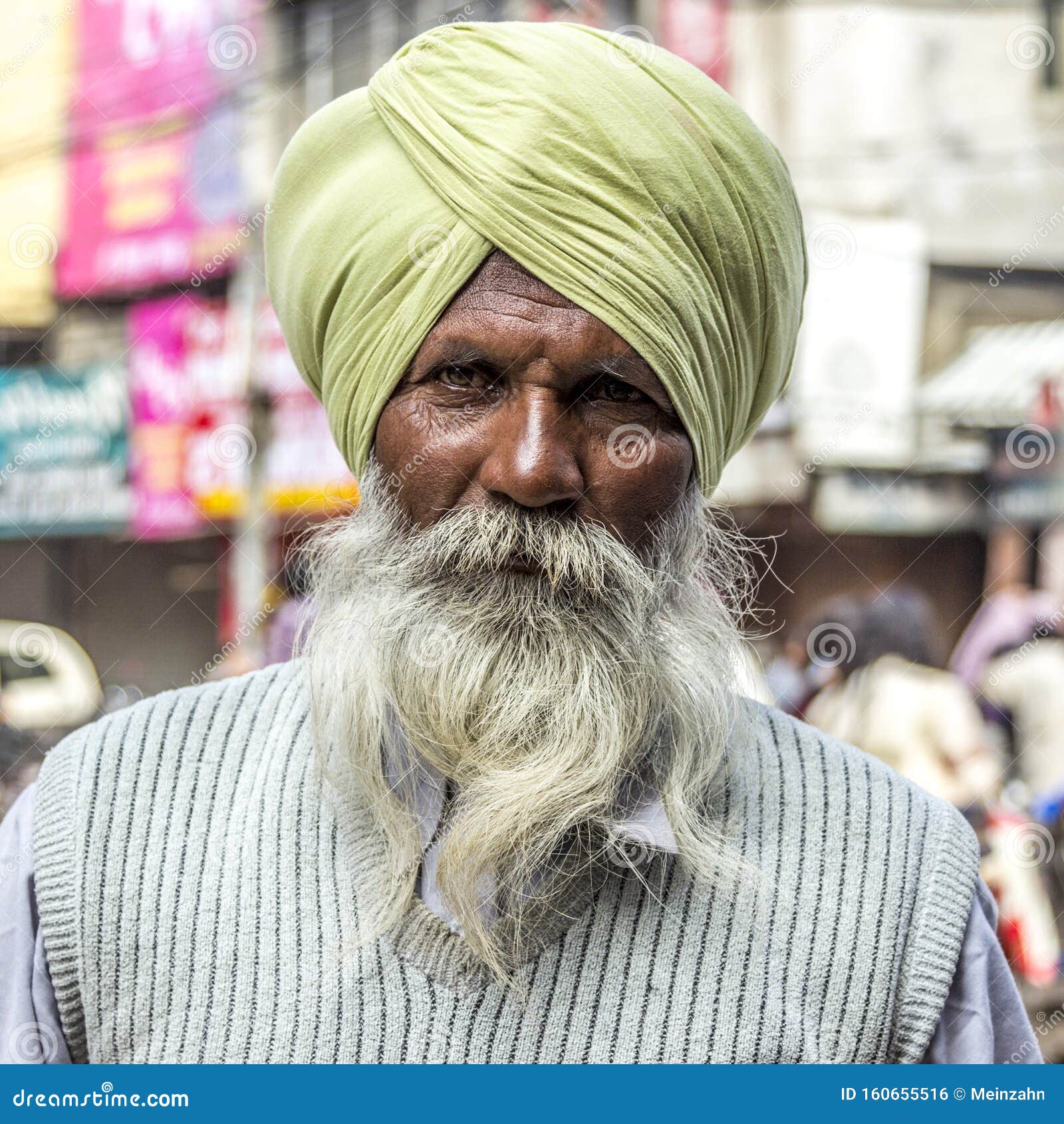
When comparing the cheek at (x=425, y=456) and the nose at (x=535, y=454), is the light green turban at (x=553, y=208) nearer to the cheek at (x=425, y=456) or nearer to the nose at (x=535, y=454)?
the cheek at (x=425, y=456)

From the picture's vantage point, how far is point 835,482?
30.4 feet

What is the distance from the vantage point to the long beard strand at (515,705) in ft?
5.31

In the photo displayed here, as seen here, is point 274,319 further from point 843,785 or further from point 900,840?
point 900,840

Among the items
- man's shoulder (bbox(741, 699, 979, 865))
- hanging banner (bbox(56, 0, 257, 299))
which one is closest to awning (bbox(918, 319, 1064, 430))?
hanging banner (bbox(56, 0, 257, 299))

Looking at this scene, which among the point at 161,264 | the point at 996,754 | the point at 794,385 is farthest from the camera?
the point at 161,264

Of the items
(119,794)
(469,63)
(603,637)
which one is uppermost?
(469,63)

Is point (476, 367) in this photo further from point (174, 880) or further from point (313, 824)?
point (174, 880)

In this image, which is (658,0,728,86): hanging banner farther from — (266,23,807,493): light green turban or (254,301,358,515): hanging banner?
(266,23,807,493): light green turban

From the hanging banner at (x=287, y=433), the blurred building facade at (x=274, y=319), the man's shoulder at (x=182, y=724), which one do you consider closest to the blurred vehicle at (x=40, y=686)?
the blurred building facade at (x=274, y=319)

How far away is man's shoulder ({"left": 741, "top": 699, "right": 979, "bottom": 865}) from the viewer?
5.70 ft

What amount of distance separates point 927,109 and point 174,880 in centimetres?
918

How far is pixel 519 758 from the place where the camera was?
167cm

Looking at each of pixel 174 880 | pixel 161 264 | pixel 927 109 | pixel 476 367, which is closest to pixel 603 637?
pixel 476 367

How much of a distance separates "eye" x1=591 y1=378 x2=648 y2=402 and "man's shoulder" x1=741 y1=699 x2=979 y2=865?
0.54m
